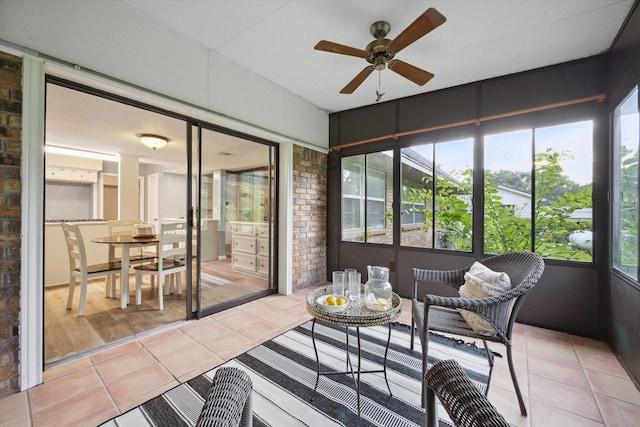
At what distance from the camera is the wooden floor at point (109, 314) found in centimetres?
228

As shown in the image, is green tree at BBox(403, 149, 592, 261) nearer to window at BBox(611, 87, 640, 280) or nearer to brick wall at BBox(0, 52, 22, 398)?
window at BBox(611, 87, 640, 280)

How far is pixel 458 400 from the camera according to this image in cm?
61

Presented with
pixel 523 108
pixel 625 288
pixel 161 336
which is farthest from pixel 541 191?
pixel 161 336

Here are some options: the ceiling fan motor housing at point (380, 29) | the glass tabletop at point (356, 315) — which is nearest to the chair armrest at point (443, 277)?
the glass tabletop at point (356, 315)

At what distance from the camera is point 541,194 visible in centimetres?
271

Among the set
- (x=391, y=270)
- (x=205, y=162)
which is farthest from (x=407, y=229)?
(x=205, y=162)

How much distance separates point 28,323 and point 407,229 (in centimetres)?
362

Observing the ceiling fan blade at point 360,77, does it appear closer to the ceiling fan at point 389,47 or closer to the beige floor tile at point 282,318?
the ceiling fan at point 389,47

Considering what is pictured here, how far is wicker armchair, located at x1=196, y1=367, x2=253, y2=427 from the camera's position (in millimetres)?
595

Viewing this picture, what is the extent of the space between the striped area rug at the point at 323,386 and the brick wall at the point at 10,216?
0.83 metres

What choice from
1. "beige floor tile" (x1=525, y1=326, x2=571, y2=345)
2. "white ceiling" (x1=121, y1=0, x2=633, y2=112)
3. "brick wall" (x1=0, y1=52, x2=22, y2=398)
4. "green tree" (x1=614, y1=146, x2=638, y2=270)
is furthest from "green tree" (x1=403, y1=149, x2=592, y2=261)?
"brick wall" (x1=0, y1=52, x2=22, y2=398)

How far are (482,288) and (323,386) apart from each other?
4.15ft

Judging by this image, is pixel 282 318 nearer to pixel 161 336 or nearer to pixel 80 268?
pixel 161 336

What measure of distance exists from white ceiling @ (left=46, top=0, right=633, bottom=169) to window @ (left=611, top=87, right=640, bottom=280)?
2.49 feet
